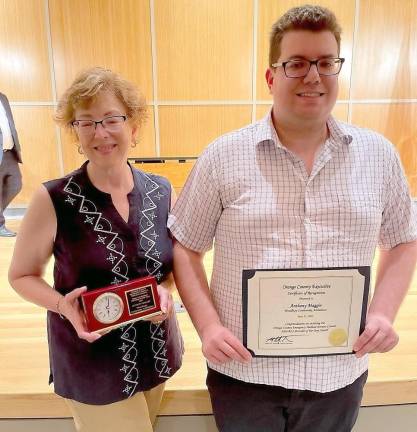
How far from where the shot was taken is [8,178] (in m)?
4.13

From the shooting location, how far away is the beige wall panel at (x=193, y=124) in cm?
513

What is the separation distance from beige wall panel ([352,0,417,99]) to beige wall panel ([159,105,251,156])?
1.54m

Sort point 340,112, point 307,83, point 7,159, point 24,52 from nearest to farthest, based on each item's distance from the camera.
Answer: point 307,83
point 7,159
point 24,52
point 340,112

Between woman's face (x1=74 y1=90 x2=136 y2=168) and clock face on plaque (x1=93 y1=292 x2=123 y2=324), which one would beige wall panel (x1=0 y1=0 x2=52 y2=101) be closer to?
woman's face (x1=74 y1=90 x2=136 y2=168)

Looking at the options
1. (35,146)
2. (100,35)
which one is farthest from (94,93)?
(35,146)

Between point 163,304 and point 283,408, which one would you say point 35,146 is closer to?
point 163,304

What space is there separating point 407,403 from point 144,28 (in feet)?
15.3

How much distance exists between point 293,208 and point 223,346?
1.19ft

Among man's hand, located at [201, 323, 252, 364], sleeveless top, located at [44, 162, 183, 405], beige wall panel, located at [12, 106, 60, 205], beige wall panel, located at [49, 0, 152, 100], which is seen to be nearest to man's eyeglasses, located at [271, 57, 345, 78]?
sleeveless top, located at [44, 162, 183, 405]

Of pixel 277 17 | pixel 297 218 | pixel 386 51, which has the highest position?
pixel 277 17

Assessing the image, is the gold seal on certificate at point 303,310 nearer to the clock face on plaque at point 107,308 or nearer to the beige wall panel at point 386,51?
the clock face on plaque at point 107,308

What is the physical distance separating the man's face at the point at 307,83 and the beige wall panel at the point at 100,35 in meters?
4.19

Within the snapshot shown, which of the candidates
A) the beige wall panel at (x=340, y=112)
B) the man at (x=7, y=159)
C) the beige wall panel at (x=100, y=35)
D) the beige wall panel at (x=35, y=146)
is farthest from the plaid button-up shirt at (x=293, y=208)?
the beige wall panel at (x=35, y=146)

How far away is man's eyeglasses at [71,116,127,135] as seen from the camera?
1.05m
